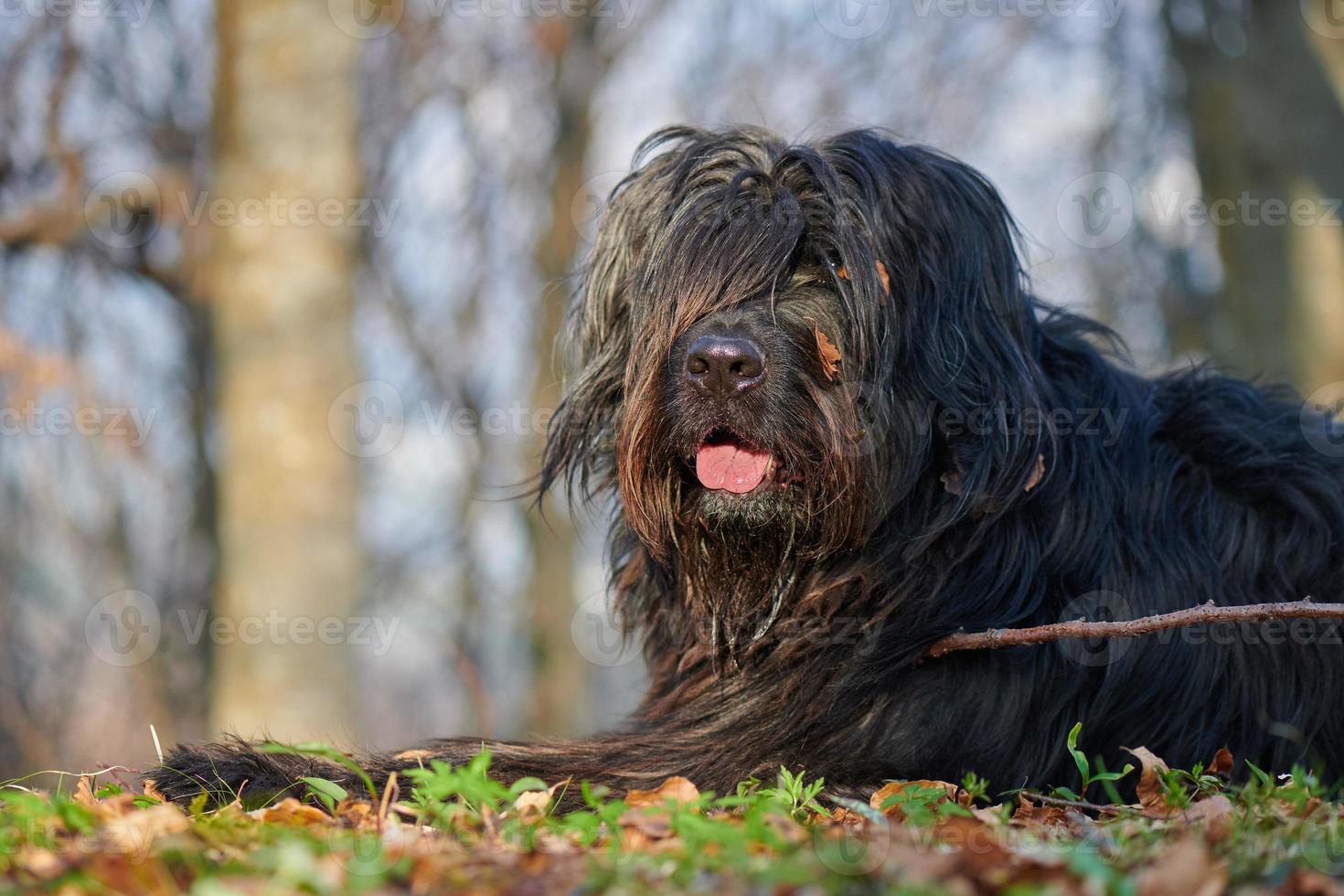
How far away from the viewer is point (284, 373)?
784 centimetres

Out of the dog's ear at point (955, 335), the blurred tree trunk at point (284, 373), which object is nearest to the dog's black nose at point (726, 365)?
the dog's ear at point (955, 335)

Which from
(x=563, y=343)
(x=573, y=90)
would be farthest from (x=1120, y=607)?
(x=573, y=90)

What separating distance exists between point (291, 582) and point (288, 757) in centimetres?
430

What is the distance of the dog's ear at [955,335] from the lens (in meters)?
3.77

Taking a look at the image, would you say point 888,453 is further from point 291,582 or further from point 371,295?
point 371,295

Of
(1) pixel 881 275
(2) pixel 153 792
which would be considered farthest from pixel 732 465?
(2) pixel 153 792

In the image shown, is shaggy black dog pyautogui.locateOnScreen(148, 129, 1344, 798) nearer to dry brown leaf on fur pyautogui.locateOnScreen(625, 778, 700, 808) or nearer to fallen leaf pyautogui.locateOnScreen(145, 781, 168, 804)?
fallen leaf pyautogui.locateOnScreen(145, 781, 168, 804)

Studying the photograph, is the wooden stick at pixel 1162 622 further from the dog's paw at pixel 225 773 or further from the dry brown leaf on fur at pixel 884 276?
the dog's paw at pixel 225 773

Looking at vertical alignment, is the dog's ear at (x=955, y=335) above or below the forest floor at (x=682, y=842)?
above

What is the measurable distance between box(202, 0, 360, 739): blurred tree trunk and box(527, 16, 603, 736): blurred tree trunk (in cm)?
498

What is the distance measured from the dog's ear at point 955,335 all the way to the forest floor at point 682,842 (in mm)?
978

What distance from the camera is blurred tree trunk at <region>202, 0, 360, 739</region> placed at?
25.4ft

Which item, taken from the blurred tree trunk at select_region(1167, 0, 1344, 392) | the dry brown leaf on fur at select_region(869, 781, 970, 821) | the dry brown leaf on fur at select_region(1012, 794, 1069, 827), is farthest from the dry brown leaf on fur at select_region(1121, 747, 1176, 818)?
the blurred tree trunk at select_region(1167, 0, 1344, 392)

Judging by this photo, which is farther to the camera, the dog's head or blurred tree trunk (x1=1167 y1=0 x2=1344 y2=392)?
blurred tree trunk (x1=1167 y1=0 x2=1344 y2=392)
